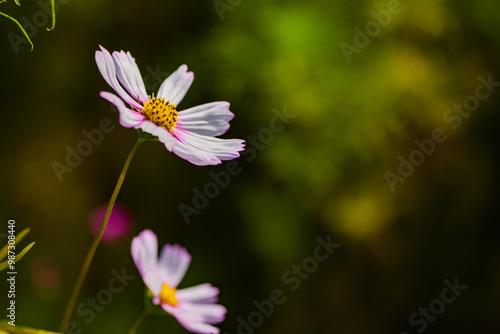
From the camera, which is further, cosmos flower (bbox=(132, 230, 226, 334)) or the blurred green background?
the blurred green background

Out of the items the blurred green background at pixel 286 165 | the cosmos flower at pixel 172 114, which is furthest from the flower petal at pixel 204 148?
the blurred green background at pixel 286 165

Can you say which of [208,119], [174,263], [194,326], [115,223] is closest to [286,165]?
[115,223]

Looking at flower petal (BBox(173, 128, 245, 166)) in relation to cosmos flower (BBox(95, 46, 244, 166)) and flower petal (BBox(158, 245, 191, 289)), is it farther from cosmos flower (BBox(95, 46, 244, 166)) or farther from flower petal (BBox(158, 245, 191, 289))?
flower petal (BBox(158, 245, 191, 289))

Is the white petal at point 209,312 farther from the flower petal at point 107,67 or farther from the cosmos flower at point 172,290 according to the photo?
the flower petal at point 107,67

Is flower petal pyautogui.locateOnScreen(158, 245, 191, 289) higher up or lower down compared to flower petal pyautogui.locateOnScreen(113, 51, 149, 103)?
lower down

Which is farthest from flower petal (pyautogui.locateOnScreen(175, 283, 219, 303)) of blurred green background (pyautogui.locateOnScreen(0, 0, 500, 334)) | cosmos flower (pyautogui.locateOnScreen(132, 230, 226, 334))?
blurred green background (pyautogui.locateOnScreen(0, 0, 500, 334))

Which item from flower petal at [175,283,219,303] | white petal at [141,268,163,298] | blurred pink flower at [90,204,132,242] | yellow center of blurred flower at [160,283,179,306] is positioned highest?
white petal at [141,268,163,298]

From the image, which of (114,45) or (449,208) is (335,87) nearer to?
(449,208)

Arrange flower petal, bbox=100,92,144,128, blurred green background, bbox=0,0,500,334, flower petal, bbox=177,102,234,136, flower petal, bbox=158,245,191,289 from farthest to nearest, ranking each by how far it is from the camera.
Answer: blurred green background, bbox=0,0,500,334, flower petal, bbox=158,245,191,289, flower petal, bbox=177,102,234,136, flower petal, bbox=100,92,144,128

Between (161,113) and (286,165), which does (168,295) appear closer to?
(161,113)

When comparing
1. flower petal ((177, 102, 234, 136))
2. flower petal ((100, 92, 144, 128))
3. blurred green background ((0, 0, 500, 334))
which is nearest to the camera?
flower petal ((100, 92, 144, 128))
